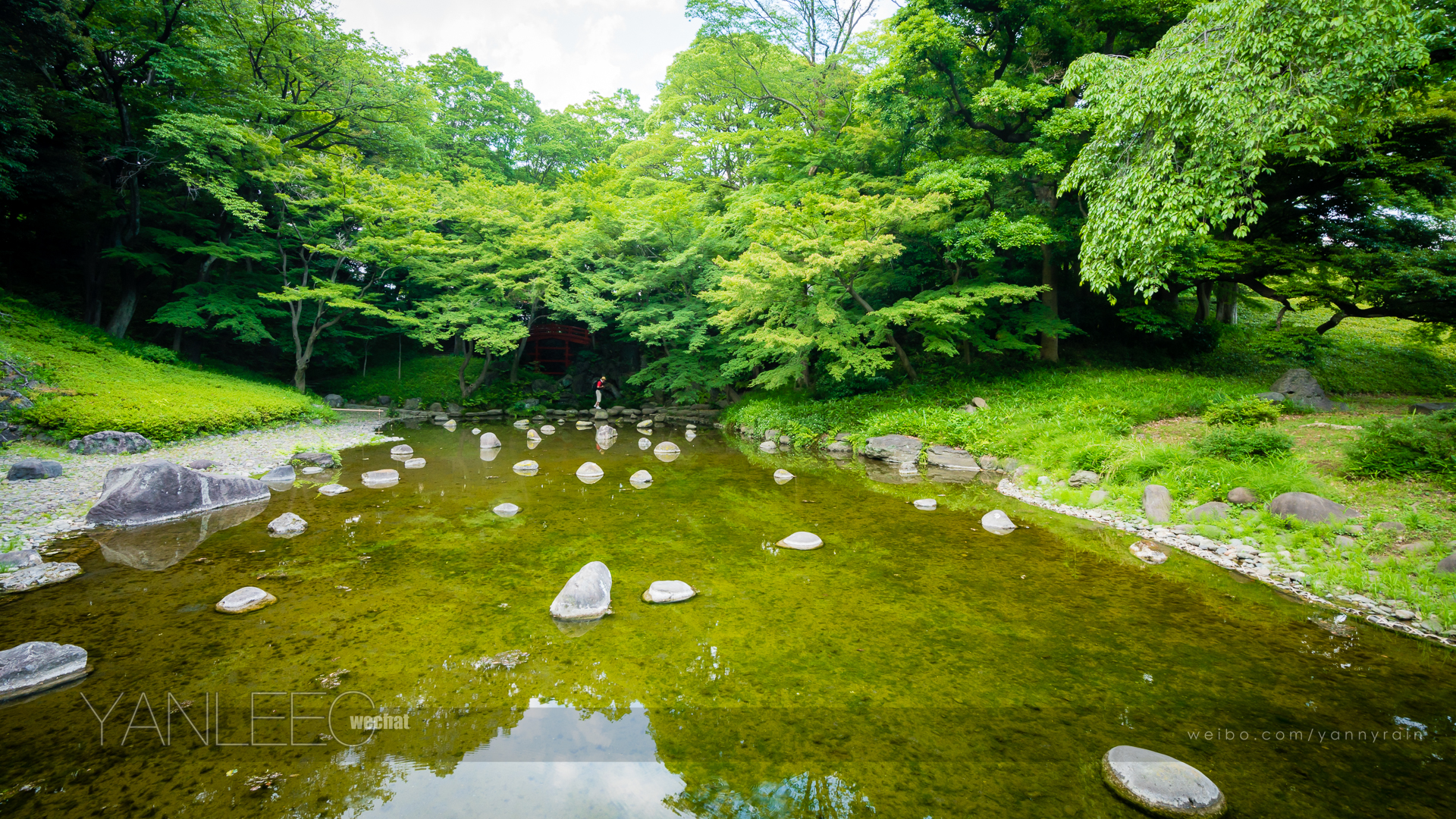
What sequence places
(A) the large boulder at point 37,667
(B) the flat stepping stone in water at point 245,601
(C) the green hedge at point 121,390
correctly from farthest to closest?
(C) the green hedge at point 121,390 < (B) the flat stepping stone in water at point 245,601 < (A) the large boulder at point 37,667

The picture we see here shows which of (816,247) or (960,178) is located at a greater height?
(960,178)

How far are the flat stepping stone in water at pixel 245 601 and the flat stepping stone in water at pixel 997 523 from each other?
6.49m

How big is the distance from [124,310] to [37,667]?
1730cm

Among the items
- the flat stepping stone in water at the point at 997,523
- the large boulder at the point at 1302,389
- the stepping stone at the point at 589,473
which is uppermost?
the large boulder at the point at 1302,389

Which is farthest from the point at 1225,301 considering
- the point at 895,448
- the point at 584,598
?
the point at 584,598

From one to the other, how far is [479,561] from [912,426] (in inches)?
327

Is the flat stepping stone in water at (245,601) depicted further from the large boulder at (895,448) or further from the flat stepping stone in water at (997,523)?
the large boulder at (895,448)

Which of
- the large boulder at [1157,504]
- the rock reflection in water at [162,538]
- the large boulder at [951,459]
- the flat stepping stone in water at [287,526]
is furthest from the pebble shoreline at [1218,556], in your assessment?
the rock reflection in water at [162,538]

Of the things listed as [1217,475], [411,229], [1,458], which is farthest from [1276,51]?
[411,229]

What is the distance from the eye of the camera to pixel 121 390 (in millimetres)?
8875

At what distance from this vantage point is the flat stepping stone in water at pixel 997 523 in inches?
225

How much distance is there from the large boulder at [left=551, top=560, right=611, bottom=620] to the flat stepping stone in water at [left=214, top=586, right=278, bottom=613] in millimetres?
1997

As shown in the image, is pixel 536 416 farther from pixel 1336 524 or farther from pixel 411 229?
pixel 1336 524

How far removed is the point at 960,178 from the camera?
10.4m
